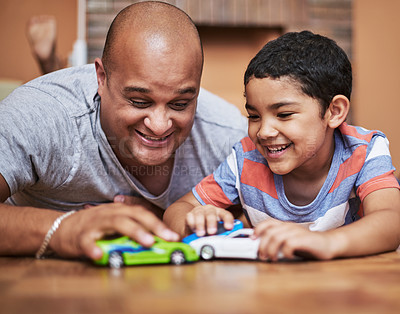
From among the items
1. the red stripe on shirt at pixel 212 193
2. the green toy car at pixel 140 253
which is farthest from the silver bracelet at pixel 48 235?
the red stripe on shirt at pixel 212 193

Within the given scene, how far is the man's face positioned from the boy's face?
0.19m

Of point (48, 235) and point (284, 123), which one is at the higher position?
point (284, 123)

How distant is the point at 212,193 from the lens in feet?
4.58

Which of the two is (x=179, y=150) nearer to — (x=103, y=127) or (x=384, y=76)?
(x=103, y=127)

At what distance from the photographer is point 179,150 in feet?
5.37

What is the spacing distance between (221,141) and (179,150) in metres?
0.17

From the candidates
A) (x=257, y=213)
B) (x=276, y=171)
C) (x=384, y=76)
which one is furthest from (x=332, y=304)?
(x=384, y=76)

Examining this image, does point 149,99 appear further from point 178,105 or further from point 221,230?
point 221,230

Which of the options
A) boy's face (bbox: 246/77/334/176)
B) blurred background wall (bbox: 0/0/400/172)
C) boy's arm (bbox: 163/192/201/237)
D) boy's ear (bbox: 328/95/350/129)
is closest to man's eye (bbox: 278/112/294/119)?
boy's face (bbox: 246/77/334/176)

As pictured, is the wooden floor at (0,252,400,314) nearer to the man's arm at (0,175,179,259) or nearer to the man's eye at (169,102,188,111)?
the man's arm at (0,175,179,259)

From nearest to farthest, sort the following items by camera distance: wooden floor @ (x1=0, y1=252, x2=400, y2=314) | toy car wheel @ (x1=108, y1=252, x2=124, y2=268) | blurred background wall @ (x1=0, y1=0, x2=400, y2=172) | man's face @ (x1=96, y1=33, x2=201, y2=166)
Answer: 1. wooden floor @ (x1=0, y1=252, x2=400, y2=314)
2. toy car wheel @ (x1=108, y1=252, x2=124, y2=268)
3. man's face @ (x1=96, y1=33, x2=201, y2=166)
4. blurred background wall @ (x1=0, y1=0, x2=400, y2=172)

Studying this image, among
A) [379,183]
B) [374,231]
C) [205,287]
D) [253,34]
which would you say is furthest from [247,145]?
[253,34]

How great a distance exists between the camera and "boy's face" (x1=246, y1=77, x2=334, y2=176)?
1.24 m

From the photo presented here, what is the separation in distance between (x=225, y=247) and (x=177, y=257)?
0.34 ft
